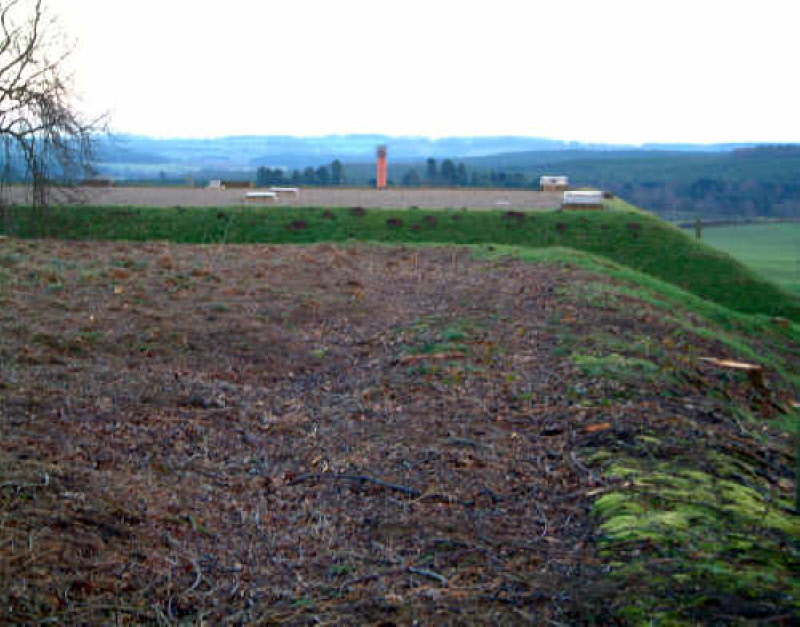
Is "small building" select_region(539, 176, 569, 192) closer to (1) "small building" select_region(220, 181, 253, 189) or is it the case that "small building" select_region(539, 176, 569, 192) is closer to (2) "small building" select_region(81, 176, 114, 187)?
(1) "small building" select_region(220, 181, 253, 189)

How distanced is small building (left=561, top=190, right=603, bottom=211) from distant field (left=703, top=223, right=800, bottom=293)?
26.5 ft

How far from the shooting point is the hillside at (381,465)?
3438 mm

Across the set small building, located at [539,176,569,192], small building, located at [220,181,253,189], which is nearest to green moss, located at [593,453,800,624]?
small building, located at [539,176,569,192]

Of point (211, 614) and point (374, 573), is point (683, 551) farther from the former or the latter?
point (211, 614)

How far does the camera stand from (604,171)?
386ft

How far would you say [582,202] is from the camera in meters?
25.9

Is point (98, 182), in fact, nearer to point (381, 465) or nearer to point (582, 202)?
point (582, 202)

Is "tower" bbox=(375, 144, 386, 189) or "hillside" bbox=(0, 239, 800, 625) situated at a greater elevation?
"tower" bbox=(375, 144, 386, 189)

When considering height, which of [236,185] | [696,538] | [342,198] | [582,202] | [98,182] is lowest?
[696,538]

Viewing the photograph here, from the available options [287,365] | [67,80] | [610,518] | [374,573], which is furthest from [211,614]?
[67,80]

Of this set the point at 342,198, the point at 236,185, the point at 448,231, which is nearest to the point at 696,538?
the point at 448,231

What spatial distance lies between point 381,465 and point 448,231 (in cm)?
1725

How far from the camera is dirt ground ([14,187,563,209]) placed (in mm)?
25578

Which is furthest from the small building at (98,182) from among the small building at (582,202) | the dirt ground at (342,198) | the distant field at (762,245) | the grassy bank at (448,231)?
the distant field at (762,245)
